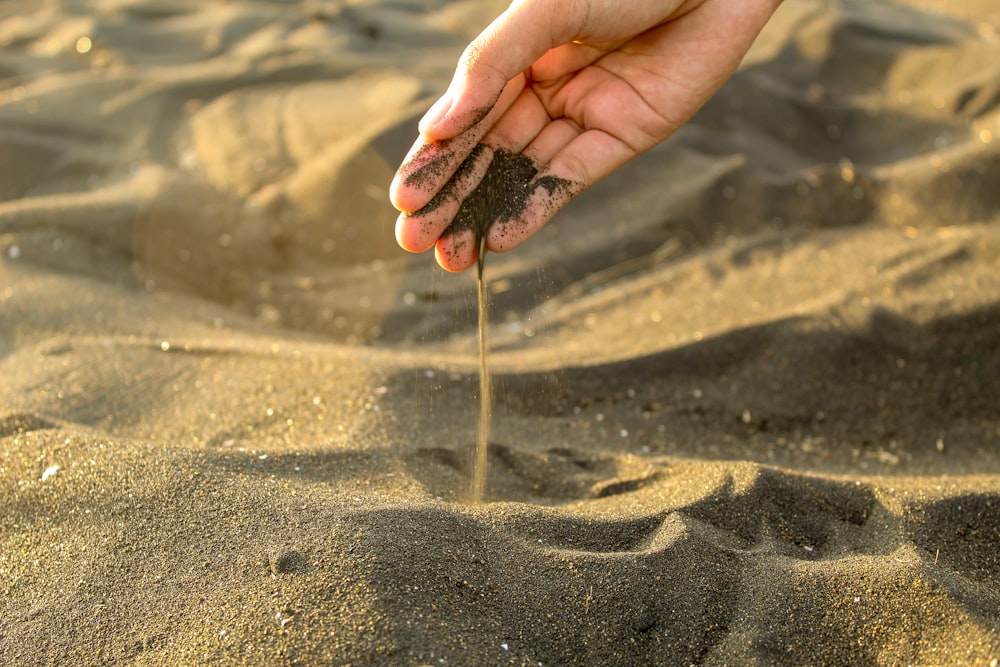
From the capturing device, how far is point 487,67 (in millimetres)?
2396

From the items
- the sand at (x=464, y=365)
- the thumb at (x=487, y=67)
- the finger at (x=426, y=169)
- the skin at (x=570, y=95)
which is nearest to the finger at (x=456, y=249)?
the skin at (x=570, y=95)

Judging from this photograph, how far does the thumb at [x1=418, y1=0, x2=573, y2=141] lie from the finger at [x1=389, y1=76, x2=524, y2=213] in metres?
0.05

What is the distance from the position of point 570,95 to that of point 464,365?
1019 millimetres

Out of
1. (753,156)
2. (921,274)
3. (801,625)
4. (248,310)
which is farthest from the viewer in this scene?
(753,156)

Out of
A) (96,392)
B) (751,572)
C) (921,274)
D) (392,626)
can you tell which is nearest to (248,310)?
(96,392)

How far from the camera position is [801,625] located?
209cm

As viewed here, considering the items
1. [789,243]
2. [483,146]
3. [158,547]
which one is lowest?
Answer: [789,243]

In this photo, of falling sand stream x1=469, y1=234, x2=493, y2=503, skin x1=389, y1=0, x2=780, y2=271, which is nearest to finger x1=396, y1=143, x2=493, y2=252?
skin x1=389, y1=0, x2=780, y2=271

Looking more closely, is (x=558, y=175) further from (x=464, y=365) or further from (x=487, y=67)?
(x=464, y=365)

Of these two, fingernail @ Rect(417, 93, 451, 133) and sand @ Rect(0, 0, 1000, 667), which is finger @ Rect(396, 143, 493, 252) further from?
sand @ Rect(0, 0, 1000, 667)

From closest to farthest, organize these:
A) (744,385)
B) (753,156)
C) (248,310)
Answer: (744,385) < (248,310) < (753,156)

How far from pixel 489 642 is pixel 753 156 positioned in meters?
3.69

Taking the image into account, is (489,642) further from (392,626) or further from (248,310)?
(248,310)

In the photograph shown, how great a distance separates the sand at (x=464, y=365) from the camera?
2.08m
